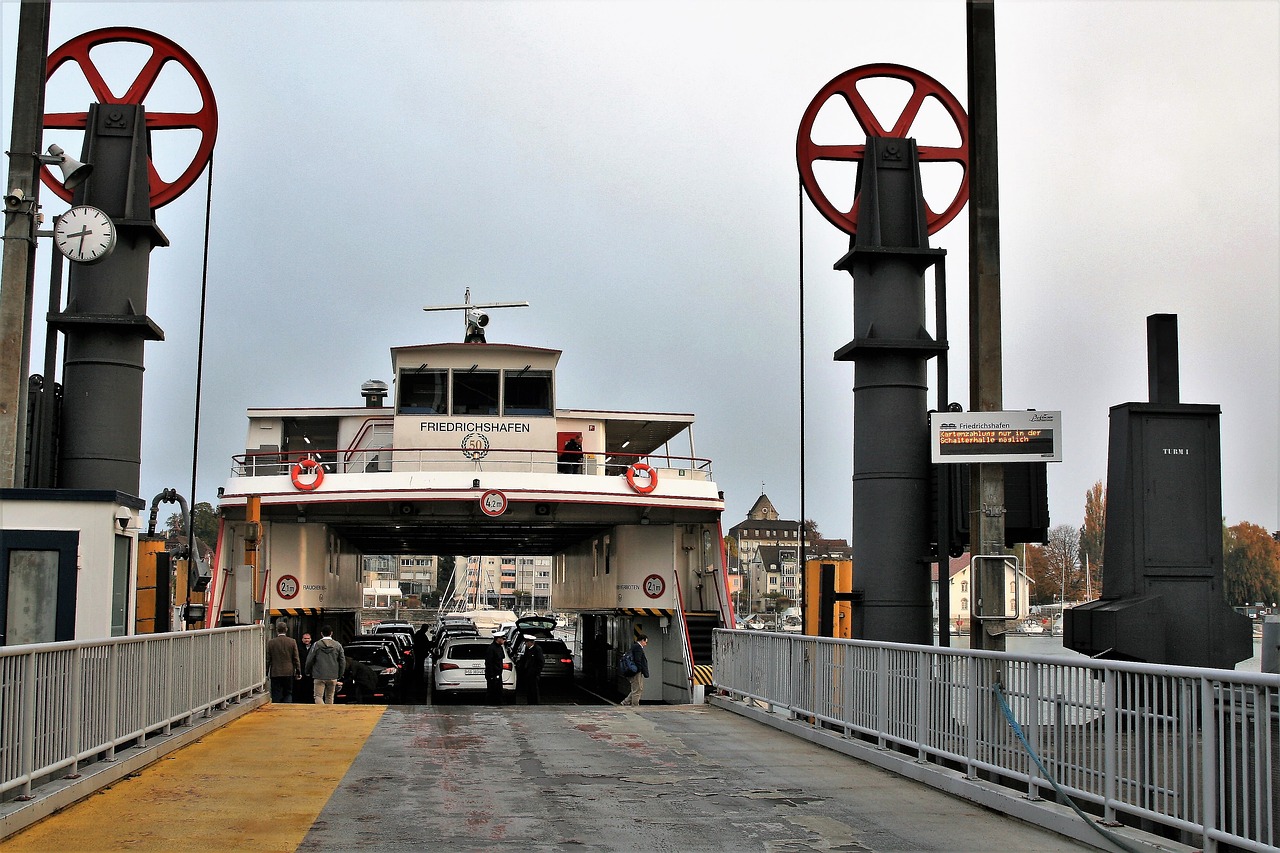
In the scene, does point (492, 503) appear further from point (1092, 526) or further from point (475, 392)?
point (1092, 526)

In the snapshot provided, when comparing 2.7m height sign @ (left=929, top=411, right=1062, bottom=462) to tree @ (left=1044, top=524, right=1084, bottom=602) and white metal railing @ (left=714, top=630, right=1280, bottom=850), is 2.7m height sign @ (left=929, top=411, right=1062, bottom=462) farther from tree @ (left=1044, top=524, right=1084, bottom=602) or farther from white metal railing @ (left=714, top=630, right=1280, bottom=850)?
tree @ (left=1044, top=524, right=1084, bottom=602)

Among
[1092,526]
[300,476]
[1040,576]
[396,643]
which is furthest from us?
[1040,576]

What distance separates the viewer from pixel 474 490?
24.1m

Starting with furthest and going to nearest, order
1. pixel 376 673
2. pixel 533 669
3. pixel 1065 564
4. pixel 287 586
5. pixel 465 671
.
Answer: pixel 1065 564, pixel 465 671, pixel 376 673, pixel 287 586, pixel 533 669

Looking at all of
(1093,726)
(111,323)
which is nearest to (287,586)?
(111,323)

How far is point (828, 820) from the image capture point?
9.02m

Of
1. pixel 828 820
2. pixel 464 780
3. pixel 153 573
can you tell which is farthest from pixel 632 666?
pixel 828 820

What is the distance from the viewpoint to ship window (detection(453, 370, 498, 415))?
27266 mm

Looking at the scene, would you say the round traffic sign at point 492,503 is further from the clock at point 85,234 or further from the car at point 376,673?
the clock at point 85,234

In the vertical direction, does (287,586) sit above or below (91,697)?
above

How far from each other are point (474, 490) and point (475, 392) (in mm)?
3931

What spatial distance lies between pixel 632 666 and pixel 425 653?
32.4m

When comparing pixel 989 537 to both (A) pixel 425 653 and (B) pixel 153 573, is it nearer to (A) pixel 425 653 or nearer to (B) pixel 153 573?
(B) pixel 153 573

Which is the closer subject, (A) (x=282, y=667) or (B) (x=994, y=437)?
(B) (x=994, y=437)
